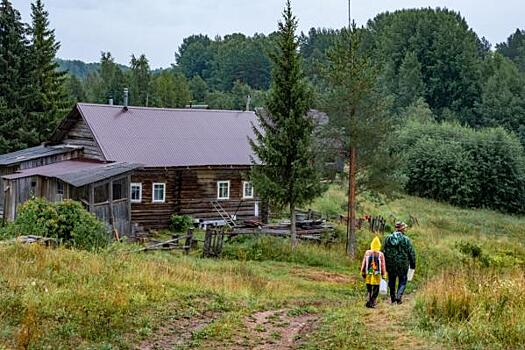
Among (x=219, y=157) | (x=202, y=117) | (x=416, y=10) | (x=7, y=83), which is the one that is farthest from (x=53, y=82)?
(x=416, y=10)

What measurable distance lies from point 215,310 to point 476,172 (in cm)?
4738

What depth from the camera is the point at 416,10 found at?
333 ft

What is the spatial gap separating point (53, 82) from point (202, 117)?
16064 millimetres

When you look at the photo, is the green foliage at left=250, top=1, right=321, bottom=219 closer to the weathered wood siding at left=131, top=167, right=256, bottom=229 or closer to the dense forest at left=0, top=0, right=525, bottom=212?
the dense forest at left=0, top=0, right=525, bottom=212

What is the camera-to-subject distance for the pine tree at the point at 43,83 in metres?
42.4

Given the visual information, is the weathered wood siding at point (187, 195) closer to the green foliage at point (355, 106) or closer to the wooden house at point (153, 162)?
the wooden house at point (153, 162)

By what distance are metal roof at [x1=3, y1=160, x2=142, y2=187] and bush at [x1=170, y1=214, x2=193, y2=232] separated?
4664mm

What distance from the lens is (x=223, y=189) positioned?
1355 inches

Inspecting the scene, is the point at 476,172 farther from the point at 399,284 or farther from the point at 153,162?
the point at 399,284

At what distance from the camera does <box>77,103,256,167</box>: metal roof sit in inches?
1266

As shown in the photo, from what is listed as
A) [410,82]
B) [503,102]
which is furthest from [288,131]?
[410,82]

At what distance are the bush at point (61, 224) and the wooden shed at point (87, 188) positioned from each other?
4698 millimetres

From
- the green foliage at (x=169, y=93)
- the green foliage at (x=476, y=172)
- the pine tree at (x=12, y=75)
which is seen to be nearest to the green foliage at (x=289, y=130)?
the pine tree at (x=12, y=75)

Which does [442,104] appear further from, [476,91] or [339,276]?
[339,276]
